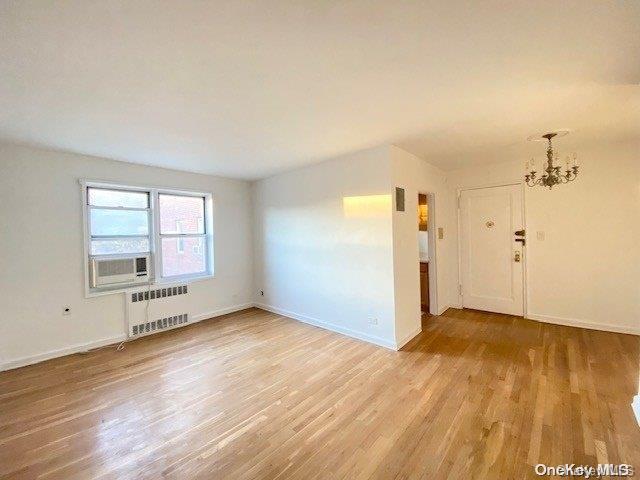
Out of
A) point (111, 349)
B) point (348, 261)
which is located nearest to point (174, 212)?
point (111, 349)

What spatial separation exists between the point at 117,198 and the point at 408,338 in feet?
14.6

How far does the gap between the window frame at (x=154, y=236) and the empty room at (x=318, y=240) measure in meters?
0.04

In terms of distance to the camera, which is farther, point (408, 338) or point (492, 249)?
point (492, 249)

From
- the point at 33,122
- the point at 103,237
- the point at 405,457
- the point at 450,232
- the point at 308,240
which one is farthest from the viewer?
the point at 450,232

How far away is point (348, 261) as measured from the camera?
375cm

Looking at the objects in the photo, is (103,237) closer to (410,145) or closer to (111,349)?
(111,349)

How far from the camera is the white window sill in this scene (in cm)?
358

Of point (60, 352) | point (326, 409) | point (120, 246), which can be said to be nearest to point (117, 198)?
point (120, 246)

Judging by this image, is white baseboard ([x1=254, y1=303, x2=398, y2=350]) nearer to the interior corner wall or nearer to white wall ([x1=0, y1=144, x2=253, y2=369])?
the interior corner wall

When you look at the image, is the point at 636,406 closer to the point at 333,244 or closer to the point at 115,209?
the point at 333,244

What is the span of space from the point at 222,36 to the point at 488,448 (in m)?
2.93

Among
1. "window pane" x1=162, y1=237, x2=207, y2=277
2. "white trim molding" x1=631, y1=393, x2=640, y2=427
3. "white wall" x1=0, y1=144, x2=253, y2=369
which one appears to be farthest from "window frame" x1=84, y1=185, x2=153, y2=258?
"white trim molding" x1=631, y1=393, x2=640, y2=427

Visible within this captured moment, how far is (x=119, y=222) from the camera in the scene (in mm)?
3842

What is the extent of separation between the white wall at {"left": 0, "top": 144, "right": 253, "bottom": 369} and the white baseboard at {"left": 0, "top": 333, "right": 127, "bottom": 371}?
0.01 meters
